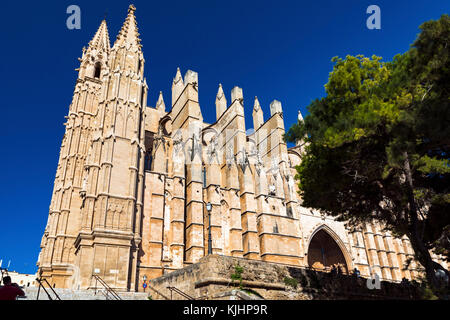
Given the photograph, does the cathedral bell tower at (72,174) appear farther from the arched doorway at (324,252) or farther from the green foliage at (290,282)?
the arched doorway at (324,252)

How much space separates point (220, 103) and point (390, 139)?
21296 millimetres

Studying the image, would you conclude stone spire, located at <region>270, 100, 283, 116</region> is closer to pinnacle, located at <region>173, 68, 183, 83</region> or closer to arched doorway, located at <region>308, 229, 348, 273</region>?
pinnacle, located at <region>173, 68, 183, 83</region>

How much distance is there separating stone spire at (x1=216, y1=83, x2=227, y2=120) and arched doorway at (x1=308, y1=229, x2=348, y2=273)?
42.4 feet

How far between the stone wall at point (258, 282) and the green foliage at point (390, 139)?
2486 millimetres

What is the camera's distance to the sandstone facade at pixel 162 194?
16.4 m

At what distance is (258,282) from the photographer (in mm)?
10664

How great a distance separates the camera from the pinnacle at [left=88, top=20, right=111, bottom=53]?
27.0 m

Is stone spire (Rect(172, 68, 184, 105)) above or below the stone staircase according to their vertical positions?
above

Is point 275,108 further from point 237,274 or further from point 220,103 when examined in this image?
point 237,274

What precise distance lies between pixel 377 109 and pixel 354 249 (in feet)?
71.0

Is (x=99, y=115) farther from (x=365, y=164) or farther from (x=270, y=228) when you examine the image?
(x=365, y=164)

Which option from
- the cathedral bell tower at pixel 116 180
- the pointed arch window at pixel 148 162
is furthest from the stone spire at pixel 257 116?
the cathedral bell tower at pixel 116 180

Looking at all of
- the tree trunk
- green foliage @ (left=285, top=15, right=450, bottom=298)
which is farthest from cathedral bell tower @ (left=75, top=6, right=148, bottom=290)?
the tree trunk

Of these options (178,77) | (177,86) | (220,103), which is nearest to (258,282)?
(177,86)
